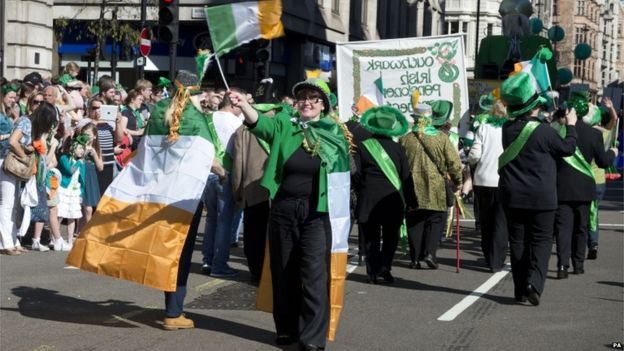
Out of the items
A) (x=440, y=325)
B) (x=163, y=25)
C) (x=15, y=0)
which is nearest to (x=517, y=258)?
(x=440, y=325)

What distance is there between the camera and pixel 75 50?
117 ft

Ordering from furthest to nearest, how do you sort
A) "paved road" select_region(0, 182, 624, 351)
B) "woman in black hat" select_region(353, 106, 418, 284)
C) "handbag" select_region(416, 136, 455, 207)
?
1. "handbag" select_region(416, 136, 455, 207)
2. "woman in black hat" select_region(353, 106, 418, 284)
3. "paved road" select_region(0, 182, 624, 351)

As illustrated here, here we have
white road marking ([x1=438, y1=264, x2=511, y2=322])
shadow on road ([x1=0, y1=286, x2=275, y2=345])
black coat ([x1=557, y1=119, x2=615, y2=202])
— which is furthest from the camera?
black coat ([x1=557, y1=119, x2=615, y2=202])

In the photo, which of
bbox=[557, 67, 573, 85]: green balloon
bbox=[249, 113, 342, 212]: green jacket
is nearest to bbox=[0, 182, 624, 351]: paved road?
bbox=[249, 113, 342, 212]: green jacket

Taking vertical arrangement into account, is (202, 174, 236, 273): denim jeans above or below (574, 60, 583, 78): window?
below

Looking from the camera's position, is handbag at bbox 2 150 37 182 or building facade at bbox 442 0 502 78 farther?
building facade at bbox 442 0 502 78

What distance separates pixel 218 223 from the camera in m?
12.9

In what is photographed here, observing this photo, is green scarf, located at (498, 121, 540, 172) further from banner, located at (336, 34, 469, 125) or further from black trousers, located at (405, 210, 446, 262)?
banner, located at (336, 34, 469, 125)

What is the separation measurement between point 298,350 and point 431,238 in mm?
5741

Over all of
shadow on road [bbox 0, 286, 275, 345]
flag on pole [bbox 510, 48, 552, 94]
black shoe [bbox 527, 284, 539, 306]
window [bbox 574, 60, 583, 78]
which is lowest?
shadow on road [bbox 0, 286, 275, 345]

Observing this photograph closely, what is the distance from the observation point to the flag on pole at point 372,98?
55.0ft

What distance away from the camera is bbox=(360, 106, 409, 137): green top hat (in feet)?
42.5

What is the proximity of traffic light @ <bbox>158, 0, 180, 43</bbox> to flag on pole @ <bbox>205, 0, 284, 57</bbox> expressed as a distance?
9.62m

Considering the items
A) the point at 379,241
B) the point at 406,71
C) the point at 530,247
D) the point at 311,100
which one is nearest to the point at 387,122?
the point at 379,241
